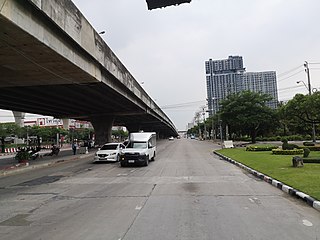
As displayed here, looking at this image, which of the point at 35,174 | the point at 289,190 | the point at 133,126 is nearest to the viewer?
the point at 289,190

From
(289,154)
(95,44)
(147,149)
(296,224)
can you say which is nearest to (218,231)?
(296,224)

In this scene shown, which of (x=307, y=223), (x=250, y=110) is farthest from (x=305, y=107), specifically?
(x=307, y=223)

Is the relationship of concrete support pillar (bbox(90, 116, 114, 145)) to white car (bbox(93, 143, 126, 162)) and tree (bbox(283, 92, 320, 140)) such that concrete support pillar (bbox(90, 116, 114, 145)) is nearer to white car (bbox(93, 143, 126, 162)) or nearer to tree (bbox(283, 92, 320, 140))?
Answer: white car (bbox(93, 143, 126, 162))

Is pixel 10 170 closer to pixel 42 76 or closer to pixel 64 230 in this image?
pixel 42 76

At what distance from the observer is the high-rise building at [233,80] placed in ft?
155

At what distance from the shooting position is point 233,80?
181 feet

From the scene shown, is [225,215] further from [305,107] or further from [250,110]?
[250,110]

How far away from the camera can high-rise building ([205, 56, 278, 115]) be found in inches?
1865

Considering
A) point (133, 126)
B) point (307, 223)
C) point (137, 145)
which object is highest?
point (133, 126)

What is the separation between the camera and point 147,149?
2266 cm

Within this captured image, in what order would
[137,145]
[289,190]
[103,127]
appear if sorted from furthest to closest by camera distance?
1. [103,127]
2. [137,145]
3. [289,190]

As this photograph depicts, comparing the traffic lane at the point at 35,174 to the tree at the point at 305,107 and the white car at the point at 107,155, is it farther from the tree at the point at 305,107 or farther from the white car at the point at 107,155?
the tree at the point at 305,107

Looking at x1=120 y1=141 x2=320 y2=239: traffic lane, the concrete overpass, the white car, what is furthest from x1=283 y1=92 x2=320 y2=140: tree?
x1=120 y1=141 x2=320 y2=239: traffic lane

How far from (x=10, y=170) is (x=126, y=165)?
7.14 metres
